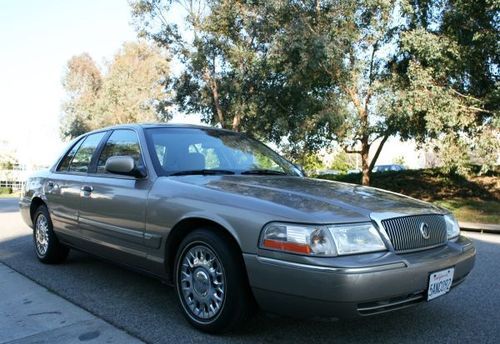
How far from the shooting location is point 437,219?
12.0 feet

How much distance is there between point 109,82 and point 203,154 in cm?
3409

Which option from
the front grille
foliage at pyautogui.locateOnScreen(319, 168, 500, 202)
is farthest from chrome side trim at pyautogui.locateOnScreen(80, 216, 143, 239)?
foliage at pyautogui.locateOnScreen(319, 168, 500, 202)

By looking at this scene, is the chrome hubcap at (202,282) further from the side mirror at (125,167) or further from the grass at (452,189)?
the grass at (452,189)

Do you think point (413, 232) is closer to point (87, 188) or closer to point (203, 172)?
point (203, 172)

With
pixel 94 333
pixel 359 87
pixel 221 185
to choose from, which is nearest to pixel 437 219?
pixel 221 185

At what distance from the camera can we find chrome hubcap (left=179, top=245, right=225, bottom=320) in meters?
3.51

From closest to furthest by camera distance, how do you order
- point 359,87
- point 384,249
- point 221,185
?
point 384,249 → point 221,185 → point 359,87

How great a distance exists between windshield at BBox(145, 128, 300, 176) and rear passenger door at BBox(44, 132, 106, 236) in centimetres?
106

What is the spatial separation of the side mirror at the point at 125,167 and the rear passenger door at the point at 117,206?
0.06m

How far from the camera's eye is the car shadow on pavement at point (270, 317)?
3.57 meters

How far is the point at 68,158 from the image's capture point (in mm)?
5770

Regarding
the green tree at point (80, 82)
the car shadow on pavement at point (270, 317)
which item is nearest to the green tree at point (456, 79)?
the car shadow on pavement at point (270, 317)

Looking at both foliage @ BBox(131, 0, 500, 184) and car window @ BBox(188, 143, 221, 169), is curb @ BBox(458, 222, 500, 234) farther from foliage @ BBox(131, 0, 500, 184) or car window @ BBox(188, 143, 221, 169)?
car window @ BBox(188, 143, 221, 169)

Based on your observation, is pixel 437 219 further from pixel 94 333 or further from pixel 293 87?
pixel 293 87
